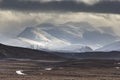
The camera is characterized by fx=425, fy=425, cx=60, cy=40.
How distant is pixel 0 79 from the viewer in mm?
76625

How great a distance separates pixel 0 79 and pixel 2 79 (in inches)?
19.2

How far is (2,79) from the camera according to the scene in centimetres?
7700

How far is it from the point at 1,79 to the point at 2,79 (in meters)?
0.29

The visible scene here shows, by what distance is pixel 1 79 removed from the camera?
76.8 m

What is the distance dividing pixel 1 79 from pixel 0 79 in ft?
0.68
